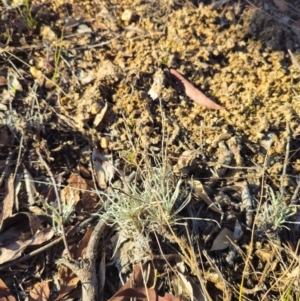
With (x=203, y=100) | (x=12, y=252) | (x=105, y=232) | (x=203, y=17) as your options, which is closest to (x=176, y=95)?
(x=203, y=100)

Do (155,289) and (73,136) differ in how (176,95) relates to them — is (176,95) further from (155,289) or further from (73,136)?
(155,289)

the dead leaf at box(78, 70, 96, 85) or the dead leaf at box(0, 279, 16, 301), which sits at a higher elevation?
the dead leaf at box(78, 70, 96, 85)

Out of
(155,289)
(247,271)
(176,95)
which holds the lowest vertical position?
(155,289)

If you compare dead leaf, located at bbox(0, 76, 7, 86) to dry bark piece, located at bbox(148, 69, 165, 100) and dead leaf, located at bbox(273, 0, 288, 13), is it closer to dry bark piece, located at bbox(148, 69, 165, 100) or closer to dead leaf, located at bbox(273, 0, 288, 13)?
dry bark piece, located at bbox(148, 69, 165, 100)

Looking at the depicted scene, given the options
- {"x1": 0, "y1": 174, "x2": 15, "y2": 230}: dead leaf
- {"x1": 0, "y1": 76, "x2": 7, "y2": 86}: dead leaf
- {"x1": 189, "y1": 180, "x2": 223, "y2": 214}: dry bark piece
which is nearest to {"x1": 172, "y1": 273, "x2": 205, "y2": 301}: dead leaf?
{"x1": 189, "y1": 180, "x2": 223, "y2": 214}: dry bark piece

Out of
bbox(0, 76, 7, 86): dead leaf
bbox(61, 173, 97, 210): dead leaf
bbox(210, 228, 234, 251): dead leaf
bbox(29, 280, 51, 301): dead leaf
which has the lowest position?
bbox(29, 280, 51, 301): dead leaf

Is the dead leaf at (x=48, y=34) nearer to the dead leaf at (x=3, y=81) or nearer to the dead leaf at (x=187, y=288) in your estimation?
the dead leaf at (x=3, y=81)

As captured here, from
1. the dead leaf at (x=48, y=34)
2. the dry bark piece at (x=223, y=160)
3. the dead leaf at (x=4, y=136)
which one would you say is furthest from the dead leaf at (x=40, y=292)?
the dead leaf at (x=48, y=34)

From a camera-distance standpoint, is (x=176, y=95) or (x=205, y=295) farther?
(x=176, y=95)
